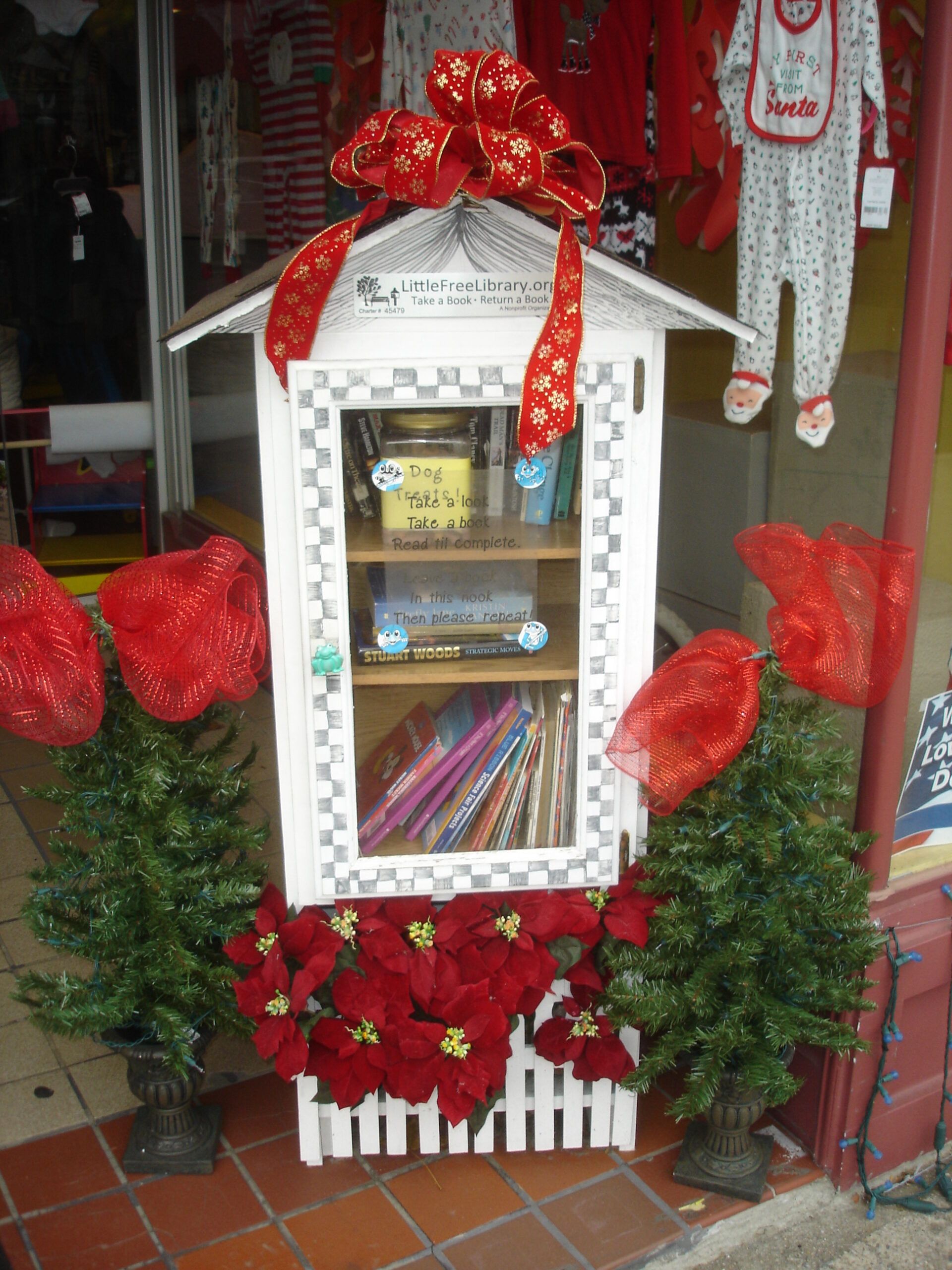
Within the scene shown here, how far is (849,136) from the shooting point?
8.63 ft

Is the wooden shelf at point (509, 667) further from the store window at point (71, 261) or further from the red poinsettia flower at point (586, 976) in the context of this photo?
the store window at point (71, 261)

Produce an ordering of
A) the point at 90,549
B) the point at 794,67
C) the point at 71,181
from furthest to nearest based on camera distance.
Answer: the point at 90,549, the point at 71,181, the point at 794,67

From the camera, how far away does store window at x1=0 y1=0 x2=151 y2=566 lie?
4910 millimetres

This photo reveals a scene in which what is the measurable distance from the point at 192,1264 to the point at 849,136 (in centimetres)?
277

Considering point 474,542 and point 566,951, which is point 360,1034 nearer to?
point 566,951

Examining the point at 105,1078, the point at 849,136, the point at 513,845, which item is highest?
the point at 849,136

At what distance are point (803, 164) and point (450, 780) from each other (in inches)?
66.9

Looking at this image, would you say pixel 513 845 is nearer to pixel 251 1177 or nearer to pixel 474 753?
pixel 474 753

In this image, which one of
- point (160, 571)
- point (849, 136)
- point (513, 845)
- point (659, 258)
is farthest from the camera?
point (659, 258)

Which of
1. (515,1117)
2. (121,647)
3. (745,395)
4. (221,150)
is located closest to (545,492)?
(121,647)

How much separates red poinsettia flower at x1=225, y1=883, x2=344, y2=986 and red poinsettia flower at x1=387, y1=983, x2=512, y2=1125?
20 cm

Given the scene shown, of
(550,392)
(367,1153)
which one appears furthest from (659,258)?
(367,1153)

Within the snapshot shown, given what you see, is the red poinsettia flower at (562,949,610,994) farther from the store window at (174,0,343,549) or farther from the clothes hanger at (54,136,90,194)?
the clothes hanger at (54,136,90,194)

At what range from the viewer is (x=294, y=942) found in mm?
2172
